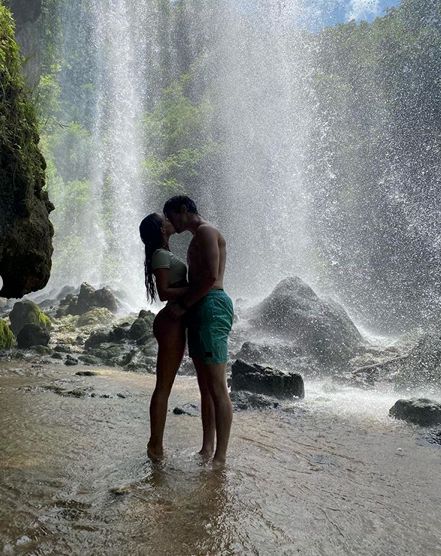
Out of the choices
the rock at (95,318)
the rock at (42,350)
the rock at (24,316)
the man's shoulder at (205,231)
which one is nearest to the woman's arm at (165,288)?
the man's shoulder at (205,231)

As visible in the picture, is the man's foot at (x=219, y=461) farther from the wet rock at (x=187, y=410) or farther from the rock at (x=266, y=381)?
the rock at (x=266, y=381)

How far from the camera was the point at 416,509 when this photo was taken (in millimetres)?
3006

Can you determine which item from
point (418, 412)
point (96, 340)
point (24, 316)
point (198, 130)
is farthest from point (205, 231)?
point (198, 130)

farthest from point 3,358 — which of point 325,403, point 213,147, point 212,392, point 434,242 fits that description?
point 213,147

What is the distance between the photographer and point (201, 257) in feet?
11.4

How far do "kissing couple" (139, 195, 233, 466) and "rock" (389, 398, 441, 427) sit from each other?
308 centimetres

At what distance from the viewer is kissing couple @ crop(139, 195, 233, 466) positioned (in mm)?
3455

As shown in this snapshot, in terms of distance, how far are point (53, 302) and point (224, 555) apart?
24048 mm

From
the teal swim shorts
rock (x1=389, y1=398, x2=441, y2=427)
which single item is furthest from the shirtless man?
rock (x1=389, y1=398, x2=441, y2=427)

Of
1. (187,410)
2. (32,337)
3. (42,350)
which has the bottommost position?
(187,410)

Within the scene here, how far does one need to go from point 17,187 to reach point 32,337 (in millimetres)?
6551

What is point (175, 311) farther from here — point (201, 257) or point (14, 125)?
point (14, 125)

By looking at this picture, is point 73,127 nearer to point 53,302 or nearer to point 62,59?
point 62,59

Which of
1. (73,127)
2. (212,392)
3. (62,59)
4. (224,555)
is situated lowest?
(224,555)
